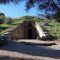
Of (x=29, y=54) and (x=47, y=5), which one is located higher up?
(x=47, y=5)

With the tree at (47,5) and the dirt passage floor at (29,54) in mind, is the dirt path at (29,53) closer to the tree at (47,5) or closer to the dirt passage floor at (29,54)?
the dirt passage floor at (29,54)

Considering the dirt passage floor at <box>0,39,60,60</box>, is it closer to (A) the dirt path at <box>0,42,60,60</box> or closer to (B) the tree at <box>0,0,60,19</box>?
(A) the dirt path at <box>0,42,60,60</box>

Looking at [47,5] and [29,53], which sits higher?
[47,5]

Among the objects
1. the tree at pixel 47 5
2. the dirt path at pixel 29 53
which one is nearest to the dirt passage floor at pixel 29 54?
the dirt path at pixel 29 53

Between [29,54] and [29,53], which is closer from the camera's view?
[29,54]

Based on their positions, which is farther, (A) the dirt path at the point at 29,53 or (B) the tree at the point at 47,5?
(A) the dirt path at the point at 29,53

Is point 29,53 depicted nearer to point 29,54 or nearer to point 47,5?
point 29,54

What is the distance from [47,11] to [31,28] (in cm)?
2248

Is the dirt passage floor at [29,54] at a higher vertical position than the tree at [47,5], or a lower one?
lower

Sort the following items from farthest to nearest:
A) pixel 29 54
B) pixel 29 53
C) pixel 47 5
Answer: pixel 29 53, pixel 29 54, pixel 47 5

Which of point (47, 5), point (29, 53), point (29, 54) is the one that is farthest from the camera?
point (29, 53)

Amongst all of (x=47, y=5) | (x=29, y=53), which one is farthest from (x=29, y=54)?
(x=47, y=5)

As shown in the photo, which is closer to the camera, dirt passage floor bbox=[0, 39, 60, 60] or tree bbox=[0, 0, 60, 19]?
tree bbox=[0, 0, 60, 19]

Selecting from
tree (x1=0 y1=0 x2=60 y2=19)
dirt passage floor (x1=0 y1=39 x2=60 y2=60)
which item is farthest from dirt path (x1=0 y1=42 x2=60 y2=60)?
tree (x1=0 y1=0 x2=60 y2=19)
